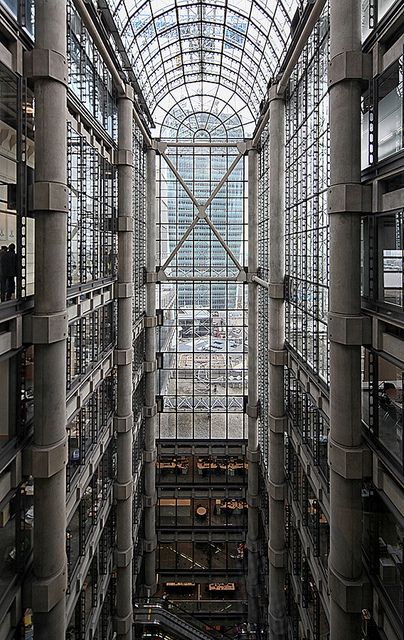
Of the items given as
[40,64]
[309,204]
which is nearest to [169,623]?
[309,204]

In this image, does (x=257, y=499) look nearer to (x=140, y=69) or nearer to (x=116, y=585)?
(x=116, y=585)

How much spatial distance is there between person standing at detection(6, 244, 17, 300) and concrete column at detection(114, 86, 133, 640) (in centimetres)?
1066

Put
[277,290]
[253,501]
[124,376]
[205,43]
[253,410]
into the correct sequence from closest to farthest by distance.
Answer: [124,376], [277,290], [205,43], [253,501], [253,410]

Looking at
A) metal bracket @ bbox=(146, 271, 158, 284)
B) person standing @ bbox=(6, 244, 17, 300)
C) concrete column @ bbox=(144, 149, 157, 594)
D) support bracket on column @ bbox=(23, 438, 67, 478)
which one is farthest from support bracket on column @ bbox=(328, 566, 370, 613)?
metal bracket @ bbox=(146, 271, 158, 284)

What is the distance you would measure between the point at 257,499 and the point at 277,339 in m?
13.4

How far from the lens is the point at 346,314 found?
11.6 m

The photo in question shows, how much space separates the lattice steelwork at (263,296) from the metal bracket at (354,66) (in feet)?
58.0

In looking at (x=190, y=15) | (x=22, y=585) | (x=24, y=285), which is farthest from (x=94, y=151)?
(x=190, y=15)

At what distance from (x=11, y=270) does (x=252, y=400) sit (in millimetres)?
23400

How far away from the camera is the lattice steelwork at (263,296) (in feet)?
96.2

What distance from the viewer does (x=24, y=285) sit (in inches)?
444

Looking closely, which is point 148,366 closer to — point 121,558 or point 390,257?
point 121,558

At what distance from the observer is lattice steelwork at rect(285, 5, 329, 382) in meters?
15.6

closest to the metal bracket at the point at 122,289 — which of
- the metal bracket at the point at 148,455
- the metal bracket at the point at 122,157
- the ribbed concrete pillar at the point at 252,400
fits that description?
the metal bracket at the point at 122,157
